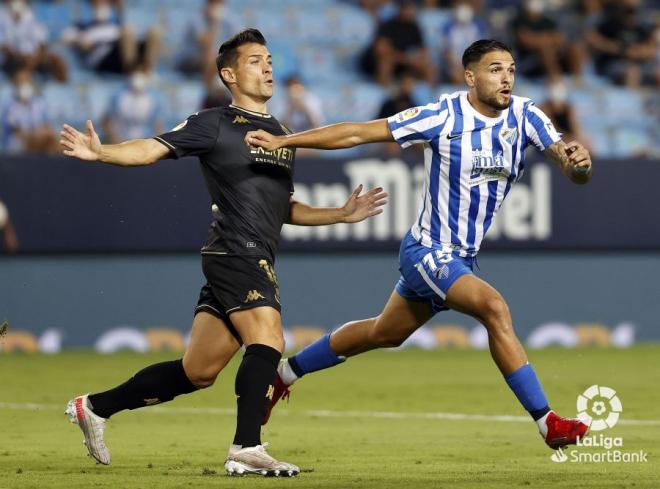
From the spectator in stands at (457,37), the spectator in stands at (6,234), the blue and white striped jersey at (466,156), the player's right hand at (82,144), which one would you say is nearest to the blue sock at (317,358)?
the blue and white striped jersey at (466,156)

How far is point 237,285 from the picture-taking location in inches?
290

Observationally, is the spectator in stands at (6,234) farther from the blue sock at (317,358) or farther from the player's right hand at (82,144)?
the player's right hand at (82,144)

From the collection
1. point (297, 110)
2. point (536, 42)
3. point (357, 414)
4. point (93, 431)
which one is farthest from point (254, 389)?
point (536, 42)

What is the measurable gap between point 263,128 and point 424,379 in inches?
231

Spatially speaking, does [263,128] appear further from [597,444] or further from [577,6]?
[577,6]

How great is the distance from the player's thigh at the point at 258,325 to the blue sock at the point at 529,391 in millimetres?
1266

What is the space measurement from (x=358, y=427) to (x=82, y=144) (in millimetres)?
3511

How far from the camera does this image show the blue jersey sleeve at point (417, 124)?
7912mm

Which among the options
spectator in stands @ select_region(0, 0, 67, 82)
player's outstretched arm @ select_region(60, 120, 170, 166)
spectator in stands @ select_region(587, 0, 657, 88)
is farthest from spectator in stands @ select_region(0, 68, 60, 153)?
player's outstretched arm @ select_region(60, 120, 170, 166)

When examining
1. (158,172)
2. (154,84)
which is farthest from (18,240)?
(154,84)

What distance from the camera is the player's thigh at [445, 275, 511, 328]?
7.53 metres

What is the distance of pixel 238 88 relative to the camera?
25.4 ft

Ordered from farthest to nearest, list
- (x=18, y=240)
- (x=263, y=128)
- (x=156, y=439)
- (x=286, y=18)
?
(x=286, y=18), (x=18, y=240), (x=156, y=439), (x=263, y=128)

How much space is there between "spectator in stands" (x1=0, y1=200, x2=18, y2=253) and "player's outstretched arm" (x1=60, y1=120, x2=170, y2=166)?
314 inches
